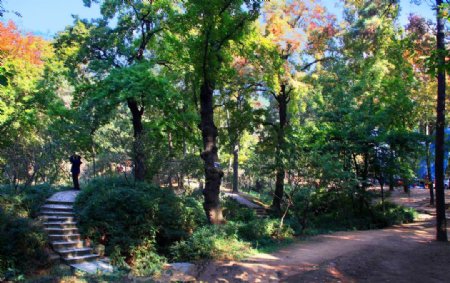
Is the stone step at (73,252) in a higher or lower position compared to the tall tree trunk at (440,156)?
lower

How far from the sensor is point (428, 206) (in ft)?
75.4

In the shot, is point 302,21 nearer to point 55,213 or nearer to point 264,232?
point 264,232

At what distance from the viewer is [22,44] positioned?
22109mm

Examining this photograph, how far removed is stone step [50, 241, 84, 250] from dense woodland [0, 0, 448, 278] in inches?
22.7

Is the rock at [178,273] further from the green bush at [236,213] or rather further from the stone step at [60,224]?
the green bush at [236,213]

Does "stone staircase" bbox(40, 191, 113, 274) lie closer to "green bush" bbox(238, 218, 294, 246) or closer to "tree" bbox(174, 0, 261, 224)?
"tree" bbox(174, 0, 261, 224)

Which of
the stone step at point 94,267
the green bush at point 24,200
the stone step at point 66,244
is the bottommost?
the stone step at point 94,267

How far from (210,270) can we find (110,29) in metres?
12.2

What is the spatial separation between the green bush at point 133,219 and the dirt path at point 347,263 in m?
2.75

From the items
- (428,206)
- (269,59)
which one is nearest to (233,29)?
(269,59)

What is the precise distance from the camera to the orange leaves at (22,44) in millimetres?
20922

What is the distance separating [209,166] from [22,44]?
17.3 metres

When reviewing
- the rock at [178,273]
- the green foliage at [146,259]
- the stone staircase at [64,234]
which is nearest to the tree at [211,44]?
the green foliage at [146,259]

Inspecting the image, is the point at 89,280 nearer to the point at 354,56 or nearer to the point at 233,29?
the point at 233,29
